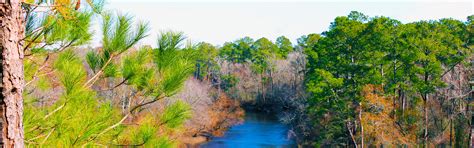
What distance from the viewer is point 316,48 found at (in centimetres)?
1870

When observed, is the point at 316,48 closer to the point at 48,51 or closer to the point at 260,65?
the point at 48,51

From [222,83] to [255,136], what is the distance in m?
13.1

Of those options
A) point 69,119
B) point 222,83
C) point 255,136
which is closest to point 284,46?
point 222,83

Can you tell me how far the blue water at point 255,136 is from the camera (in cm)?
2078

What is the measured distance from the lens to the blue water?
68.2 feet

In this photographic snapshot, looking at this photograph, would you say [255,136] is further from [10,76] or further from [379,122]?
[10,76]

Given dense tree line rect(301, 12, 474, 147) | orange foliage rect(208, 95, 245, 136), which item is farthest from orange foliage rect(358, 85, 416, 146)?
orange foliage rect(208, 95, 245, 136)

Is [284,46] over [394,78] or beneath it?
over

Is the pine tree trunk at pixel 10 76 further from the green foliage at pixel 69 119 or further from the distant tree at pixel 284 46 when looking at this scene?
the distant tree at pixel 284 46

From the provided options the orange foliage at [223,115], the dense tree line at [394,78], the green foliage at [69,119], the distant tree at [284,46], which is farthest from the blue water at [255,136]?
the green foliage at [69,119]

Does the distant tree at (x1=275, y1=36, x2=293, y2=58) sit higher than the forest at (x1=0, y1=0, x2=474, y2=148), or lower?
higher

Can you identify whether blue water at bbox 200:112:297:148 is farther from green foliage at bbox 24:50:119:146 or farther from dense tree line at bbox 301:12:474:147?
green foliage at bbox 24:50:119:146

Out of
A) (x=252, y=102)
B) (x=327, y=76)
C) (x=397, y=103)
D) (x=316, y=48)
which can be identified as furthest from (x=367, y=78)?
(x=252, y=102)

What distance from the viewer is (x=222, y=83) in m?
35.7
